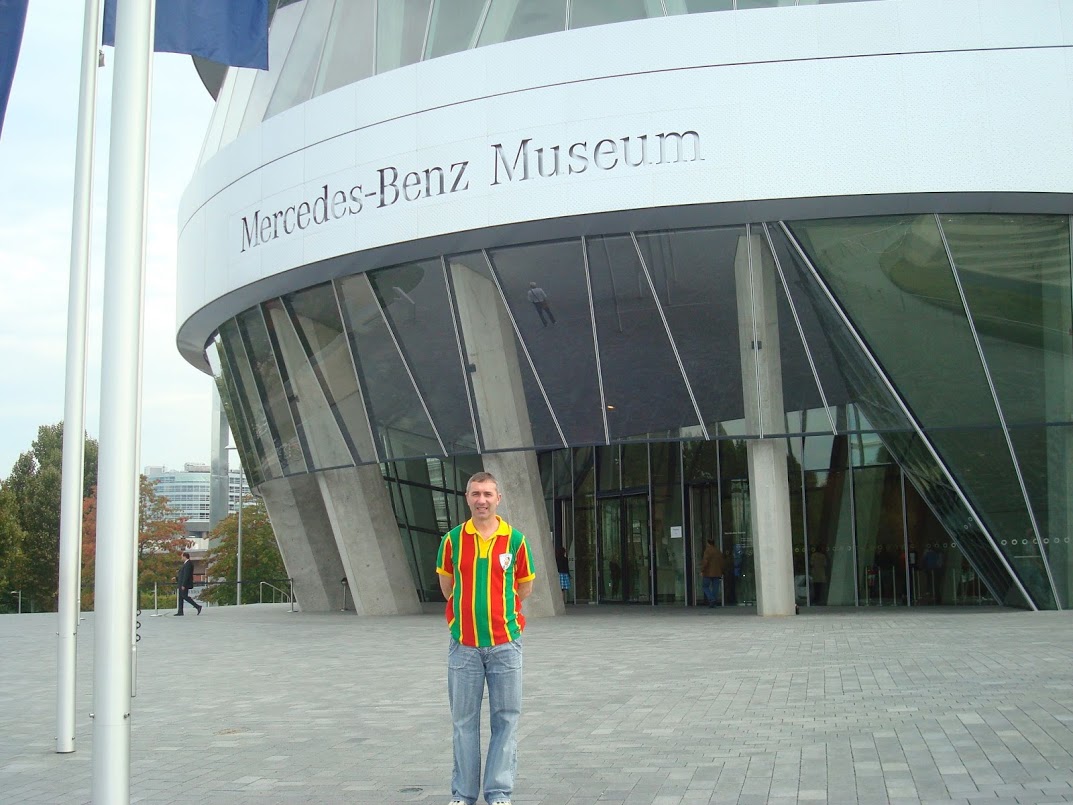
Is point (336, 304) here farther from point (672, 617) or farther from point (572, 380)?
point (672, 617)

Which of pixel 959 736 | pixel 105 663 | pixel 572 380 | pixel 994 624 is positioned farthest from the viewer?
pixel 572 380

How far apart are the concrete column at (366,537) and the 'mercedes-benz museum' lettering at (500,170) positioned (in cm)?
549

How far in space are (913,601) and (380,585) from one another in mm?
11321

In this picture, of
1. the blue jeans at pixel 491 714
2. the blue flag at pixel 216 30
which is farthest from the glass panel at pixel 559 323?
the blue jeans at pixel 491 714

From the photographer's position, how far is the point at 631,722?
28.5 feet

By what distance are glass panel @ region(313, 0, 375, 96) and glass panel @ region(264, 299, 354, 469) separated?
15.0 ft

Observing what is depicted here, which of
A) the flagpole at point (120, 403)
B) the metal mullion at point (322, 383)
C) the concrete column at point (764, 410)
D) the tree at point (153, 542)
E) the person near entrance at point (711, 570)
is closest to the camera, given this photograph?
the flagpole at point (120, 403)

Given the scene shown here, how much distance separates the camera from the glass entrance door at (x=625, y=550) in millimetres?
28578

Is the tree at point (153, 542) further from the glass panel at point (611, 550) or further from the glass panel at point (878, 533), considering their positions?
the glass panel at point (878, 533)

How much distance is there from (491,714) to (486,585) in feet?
2.13

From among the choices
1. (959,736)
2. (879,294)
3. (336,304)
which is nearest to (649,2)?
(879,294)

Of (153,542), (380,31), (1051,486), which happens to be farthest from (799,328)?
(153,542)

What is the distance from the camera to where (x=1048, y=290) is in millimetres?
18891

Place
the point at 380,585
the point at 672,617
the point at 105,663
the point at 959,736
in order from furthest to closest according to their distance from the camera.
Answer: the point at 380,585 < the point at 672,617 < the point at 959,736 < the point at 105,663
